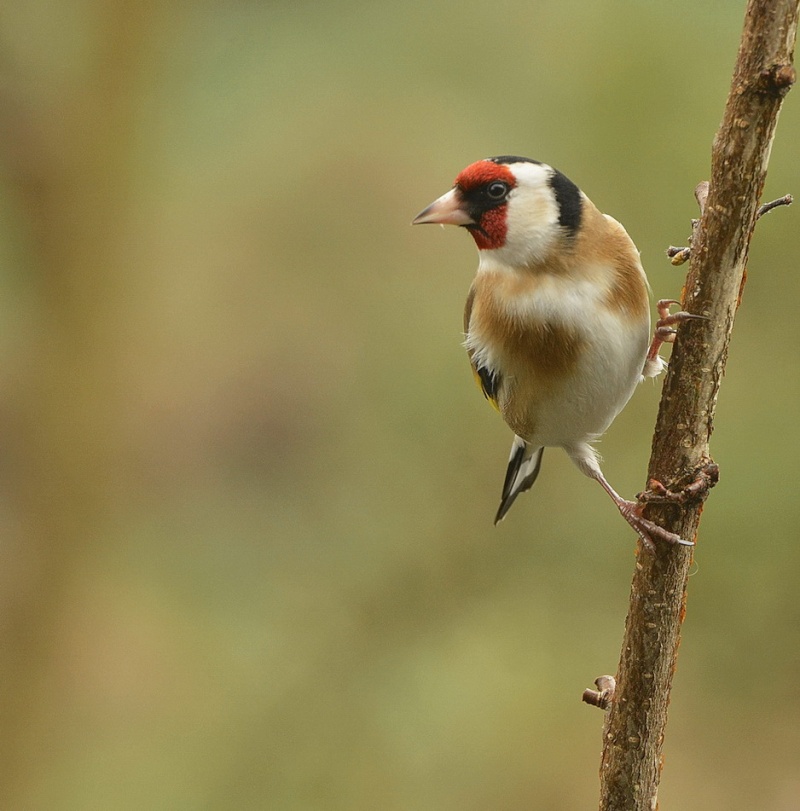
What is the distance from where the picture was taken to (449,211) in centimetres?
187

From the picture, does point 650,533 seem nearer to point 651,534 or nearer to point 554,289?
point 651,534

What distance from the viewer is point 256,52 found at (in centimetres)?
453

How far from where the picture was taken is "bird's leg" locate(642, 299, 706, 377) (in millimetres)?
1493

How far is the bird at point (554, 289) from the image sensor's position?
6.24 feet

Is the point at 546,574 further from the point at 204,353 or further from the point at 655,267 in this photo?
the point at 204,353

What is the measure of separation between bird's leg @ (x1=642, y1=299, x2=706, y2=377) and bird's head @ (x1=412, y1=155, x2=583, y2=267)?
24cm

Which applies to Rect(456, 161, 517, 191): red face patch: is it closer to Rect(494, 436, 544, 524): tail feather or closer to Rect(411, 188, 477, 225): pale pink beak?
Rect(411, 188, 477, 225): pale pink beak

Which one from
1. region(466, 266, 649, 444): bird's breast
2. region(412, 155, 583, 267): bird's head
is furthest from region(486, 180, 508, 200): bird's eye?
region(466, 266, 649, 444): bird's breast

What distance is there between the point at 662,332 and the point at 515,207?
0.35 metres

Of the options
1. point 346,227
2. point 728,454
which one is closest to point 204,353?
point 346,227

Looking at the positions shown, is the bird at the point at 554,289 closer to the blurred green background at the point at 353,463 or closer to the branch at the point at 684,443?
the branch at the point at 684,443

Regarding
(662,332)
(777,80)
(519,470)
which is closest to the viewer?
(777,80)

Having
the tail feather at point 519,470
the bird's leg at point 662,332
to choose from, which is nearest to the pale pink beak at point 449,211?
the bird's leg at point 662,332

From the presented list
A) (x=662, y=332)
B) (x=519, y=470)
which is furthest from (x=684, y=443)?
(x=519, y=470)
